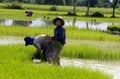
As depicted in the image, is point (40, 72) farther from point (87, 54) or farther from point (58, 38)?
point (87, 54)

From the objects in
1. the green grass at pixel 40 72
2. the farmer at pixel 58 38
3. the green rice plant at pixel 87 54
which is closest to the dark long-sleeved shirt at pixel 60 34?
the farmer at pixel 58 38

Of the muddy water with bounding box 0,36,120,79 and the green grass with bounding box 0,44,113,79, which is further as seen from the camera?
the muddy water with bounding box 0,36,120,79

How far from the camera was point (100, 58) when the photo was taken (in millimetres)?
12641

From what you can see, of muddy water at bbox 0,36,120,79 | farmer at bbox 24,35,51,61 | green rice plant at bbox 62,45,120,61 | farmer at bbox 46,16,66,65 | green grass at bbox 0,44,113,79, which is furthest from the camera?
green rice plant at bbox 62,45,120,61

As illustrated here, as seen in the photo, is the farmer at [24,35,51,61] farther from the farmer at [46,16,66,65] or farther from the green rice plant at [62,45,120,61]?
the green rice plant at [62,45,120,61]

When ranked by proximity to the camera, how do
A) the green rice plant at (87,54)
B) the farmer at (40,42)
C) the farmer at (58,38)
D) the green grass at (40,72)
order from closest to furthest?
the green grass at (40,72)
the farmer at (58,38)
the farmer at (40,42)
the green rice plant at (87,54)

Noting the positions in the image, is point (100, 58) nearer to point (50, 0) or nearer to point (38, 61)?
point (38, 61)

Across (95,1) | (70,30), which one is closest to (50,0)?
(95,1)

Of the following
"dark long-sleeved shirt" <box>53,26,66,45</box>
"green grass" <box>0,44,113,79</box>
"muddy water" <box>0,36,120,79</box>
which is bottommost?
"muddy water" <box>0,36,120,79</box>

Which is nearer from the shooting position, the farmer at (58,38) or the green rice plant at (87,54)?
the farmer at (58,38)

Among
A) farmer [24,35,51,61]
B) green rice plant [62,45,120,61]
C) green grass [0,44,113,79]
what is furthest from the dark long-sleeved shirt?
green rice plant [62,45,120,61]

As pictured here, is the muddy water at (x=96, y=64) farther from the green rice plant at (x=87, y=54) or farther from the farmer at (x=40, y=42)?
the farmer at (x=40, y=42)

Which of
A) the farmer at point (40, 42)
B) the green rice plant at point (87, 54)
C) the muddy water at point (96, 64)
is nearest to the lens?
the farmer at point (40, 42)

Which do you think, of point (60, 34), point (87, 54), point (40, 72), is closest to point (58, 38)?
point (60, 34)
